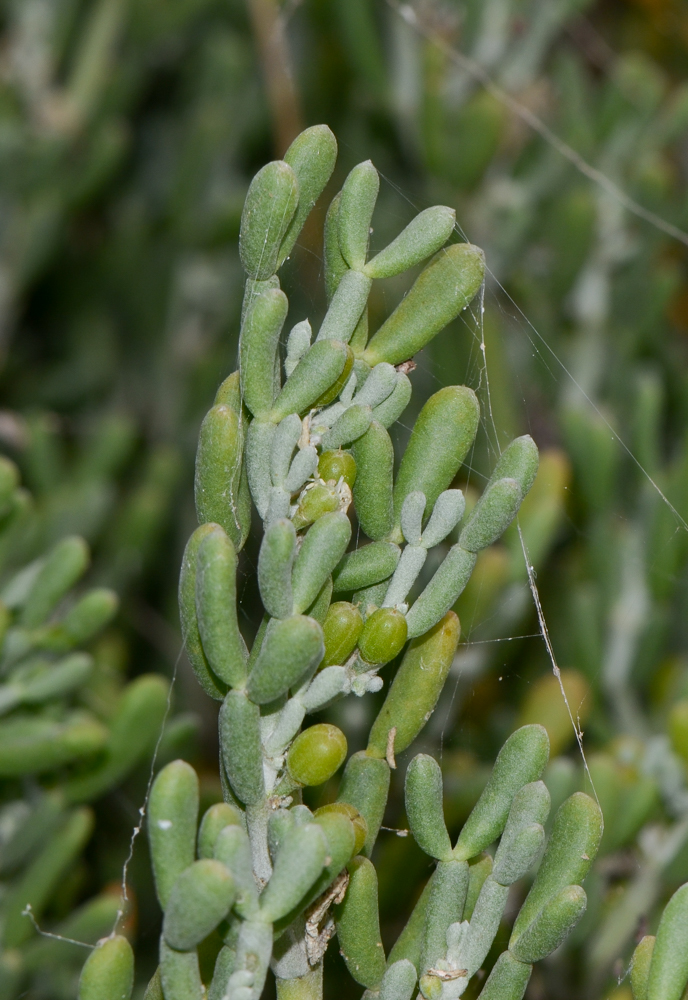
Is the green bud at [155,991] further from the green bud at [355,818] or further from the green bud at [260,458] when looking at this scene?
the green bud at [260,458]

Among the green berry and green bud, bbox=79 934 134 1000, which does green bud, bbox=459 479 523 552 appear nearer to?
the green berry

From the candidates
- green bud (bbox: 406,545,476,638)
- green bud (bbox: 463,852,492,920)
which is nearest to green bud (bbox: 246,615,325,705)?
green bud (bbox: 406,545,476,638)

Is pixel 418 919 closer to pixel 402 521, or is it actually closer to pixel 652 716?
pixel 402 521

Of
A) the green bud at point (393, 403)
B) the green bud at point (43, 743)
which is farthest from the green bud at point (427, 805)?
the green bud at point (43, 743)

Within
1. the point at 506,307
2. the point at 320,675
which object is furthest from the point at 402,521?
the point at 506,307

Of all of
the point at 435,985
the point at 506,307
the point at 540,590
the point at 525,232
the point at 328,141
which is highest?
the point at 328,141
